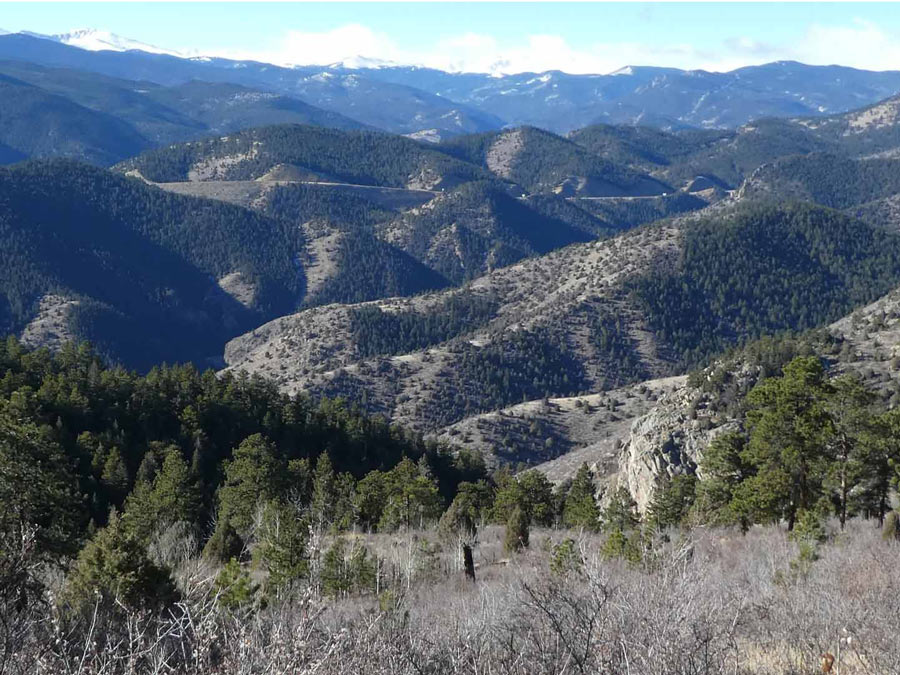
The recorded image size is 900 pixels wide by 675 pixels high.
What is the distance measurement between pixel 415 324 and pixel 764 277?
75294 mm

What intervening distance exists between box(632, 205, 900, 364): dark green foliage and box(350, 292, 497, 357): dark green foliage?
31.1 m

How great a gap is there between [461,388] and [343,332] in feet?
116

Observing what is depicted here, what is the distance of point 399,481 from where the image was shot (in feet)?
161

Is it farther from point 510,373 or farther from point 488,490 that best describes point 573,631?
point 510,373

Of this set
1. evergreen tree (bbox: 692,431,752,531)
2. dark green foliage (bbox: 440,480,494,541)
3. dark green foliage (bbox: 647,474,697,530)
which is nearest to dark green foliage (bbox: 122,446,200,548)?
dark green foliage (bbox: 440,480,494,541)

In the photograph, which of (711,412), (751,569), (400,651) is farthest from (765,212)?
(400,651)

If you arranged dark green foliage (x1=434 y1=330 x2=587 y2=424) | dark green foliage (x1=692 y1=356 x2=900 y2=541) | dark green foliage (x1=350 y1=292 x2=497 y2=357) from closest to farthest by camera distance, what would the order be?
1. dark green foliage (x1=692 y1=356 x2=900 y2=541)
2. dark green foliage (x1=434 y1=330 x2=587 y2=424)
3. dark green foliage (x1=350 y1=292 x2=497 y2=357)

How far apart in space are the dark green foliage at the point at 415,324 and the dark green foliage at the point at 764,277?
3112 cm

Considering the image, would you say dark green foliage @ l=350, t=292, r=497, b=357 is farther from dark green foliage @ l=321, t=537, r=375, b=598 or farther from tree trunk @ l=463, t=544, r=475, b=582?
dark green foliage @ l=321, t=537, r=375, b=598

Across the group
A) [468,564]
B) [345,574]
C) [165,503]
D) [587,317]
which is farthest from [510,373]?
[345,574]

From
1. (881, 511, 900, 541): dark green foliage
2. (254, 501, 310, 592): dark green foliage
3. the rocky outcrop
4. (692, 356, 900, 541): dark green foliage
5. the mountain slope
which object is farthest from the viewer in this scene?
the mountain slope

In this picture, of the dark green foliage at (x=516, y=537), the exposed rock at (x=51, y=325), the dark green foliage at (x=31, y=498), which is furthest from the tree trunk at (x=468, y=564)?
the exposed rock at (x=51, y=325)

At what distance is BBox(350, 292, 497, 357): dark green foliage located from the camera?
147375 mm

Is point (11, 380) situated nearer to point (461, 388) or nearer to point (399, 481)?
point (399, 481)
